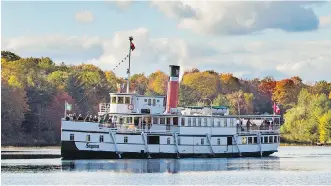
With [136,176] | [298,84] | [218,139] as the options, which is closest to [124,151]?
[218,139]

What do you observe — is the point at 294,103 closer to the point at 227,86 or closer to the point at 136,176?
the point at 227,86

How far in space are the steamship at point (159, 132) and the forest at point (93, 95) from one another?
12.2 m

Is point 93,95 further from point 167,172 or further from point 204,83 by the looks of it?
point 167,172

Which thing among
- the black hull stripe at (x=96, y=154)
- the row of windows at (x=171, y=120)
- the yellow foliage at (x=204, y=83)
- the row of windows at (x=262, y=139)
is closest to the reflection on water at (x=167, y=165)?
the black hull stripe at (x=96, y=154)

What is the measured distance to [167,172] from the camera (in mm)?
66562

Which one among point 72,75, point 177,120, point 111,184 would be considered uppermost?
point 72,75

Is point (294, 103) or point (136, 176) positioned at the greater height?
point (294, 103)

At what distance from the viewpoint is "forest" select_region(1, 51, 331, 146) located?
113 metres

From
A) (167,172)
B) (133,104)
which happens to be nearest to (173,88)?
(133,104)

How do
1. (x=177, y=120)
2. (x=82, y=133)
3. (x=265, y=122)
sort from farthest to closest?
(x=265, y=122), (x=177, y=120), (x=82, y=133)

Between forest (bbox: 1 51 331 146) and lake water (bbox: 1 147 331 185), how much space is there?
73.1 feet

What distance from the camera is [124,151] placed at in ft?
256

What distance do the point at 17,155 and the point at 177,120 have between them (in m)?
15.4

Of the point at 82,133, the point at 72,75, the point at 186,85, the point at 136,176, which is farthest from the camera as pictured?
the point at 186,85
